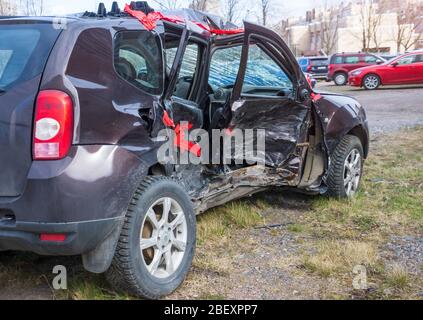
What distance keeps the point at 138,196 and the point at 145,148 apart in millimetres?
307

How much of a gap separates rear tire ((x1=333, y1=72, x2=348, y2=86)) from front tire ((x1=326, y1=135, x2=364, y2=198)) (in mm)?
23222

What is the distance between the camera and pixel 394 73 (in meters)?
22.0

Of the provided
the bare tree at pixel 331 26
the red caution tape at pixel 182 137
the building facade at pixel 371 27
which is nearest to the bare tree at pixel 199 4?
the red caution tape at pixel 182 137

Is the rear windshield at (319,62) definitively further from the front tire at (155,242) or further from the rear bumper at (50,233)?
the rear bumper at (50,233)

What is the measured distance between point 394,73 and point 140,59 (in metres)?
20.6

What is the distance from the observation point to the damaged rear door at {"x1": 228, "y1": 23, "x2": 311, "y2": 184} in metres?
4.48

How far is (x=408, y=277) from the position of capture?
11.8 feet

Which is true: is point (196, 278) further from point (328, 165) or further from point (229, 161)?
point (328, 165)

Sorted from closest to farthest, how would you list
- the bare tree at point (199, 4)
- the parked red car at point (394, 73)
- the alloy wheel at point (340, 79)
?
the bare tree at point (199, 4)
the parked red car at point (394, 73)
the alloy wheel at point (340, 79)

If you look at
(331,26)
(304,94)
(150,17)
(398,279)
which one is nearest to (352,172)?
(304,94)

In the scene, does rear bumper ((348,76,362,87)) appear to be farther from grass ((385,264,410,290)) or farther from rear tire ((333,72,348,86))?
grass ((385,264,410,290))

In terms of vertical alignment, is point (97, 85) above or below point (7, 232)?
above

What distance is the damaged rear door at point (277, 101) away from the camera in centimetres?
448

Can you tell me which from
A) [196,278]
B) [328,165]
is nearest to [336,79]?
[328,165]
